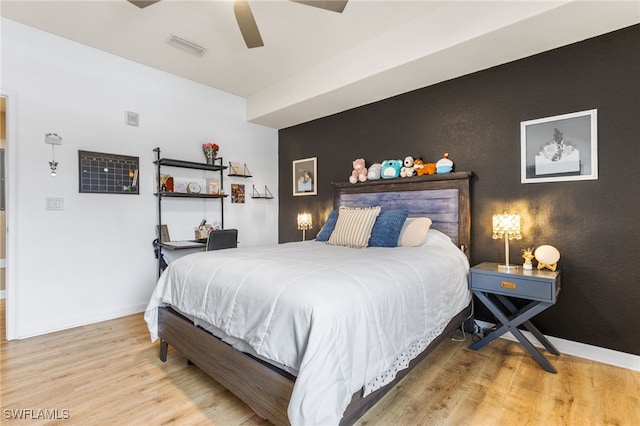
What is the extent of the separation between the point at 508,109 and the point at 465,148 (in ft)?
1.54

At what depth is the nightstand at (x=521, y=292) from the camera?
2076 millimetres

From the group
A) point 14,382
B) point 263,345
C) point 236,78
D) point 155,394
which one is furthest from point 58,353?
point 236,78

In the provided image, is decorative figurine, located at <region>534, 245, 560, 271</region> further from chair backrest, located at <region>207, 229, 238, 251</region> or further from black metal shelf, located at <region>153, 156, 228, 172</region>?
black metal shelf, located at <region>153, 156, 228, 172</region>

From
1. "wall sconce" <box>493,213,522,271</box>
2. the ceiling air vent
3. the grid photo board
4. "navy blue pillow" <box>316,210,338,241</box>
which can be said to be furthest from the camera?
"navy blue pillow" <box>316,210,338,241</box>

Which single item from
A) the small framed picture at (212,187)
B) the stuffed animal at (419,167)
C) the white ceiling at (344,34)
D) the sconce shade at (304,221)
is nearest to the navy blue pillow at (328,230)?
the sconce shade at (304,221)

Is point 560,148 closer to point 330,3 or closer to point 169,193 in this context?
point 330,3

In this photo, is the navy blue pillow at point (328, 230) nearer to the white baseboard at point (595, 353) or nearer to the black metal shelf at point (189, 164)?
the black metal shelf at point (189, 164)

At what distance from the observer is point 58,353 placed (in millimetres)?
2391

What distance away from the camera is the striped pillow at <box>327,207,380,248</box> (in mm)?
2824

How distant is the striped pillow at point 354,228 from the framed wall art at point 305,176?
1.38m

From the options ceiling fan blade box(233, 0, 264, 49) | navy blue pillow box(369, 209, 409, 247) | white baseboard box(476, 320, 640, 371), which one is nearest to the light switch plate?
ceiling fan blade box(233, 0, 264, 49)

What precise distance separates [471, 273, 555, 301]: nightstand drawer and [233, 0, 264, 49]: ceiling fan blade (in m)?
2.53

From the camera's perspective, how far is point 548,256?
7.44 feet

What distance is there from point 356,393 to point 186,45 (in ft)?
11.0
